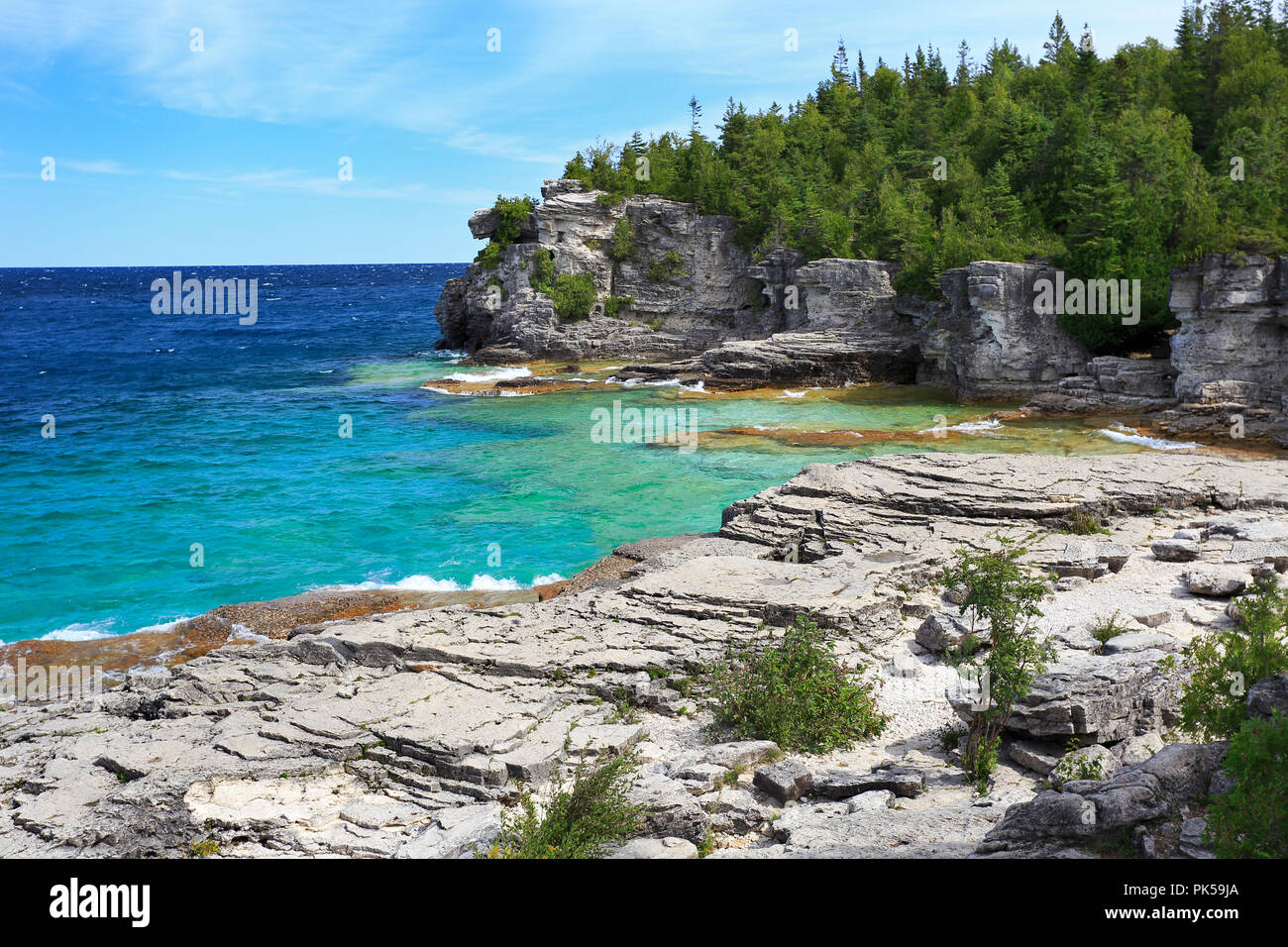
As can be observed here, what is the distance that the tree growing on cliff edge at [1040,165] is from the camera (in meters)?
37.3

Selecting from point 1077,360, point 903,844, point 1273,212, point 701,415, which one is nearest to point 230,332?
point 701,415

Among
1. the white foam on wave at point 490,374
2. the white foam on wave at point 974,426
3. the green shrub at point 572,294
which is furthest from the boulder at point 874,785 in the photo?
the green shrub at point 572,294

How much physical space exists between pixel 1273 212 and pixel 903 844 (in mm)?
34122

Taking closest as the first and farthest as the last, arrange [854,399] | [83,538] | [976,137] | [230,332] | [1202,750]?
[1202,750] < [83,538] < [854,399] < [976,137] < [230,332]

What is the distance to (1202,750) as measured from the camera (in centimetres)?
819

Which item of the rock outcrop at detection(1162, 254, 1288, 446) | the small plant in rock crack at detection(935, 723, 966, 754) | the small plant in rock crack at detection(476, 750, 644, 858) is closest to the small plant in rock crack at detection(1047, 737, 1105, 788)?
the small plant in rock crack at detection(935, 723, 966, 754)

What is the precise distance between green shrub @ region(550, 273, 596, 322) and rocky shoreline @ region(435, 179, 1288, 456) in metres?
0.50

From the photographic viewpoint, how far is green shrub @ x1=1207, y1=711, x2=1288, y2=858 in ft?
20.2

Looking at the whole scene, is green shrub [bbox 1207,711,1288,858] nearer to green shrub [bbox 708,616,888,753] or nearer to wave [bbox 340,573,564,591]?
green shrub [bbox 708,616,888,753]

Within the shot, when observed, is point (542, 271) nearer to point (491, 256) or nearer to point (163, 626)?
point (491, 256)

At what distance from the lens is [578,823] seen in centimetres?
889

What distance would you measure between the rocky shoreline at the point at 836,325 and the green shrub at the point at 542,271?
413 mm

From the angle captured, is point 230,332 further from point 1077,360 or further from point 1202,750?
point 1202,750

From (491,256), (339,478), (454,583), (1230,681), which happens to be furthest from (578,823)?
(491,256)
